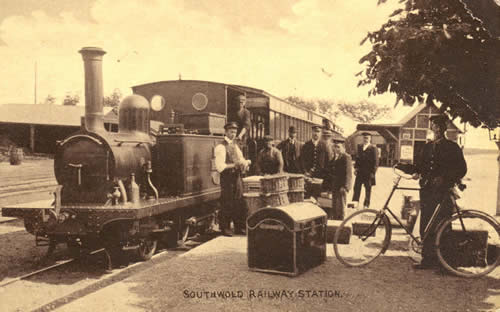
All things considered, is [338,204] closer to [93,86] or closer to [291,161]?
[291,161]

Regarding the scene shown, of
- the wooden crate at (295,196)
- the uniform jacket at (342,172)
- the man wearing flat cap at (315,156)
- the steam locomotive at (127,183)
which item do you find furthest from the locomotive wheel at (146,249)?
the man wearing flat cap at (315,156)

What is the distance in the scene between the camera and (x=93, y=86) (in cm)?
645

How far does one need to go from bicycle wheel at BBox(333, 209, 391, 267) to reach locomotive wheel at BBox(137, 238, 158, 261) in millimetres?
2978

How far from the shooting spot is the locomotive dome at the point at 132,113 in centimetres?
707

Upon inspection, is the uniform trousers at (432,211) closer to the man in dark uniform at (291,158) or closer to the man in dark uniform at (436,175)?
the man in dark uniform at (436,175)

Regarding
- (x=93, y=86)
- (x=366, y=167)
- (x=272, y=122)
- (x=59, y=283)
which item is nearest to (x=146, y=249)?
(x=59, y=283)

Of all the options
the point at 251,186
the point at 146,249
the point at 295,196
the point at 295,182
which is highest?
the point at 295,182

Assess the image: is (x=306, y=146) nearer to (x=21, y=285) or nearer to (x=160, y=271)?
(x=160, y=271)

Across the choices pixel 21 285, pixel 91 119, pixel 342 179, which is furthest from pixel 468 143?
pixel 21 285

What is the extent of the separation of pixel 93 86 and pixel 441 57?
15.7 feet

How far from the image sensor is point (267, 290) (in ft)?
15.2

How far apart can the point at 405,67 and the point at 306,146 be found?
16.8ft

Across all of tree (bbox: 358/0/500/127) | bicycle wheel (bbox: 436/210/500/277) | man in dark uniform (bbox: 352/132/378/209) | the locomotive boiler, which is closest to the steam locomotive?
the locomotive boiler

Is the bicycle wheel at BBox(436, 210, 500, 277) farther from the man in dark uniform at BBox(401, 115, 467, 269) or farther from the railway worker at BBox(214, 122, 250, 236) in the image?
the railway worker at BBox(214, 122, 250, 236)
